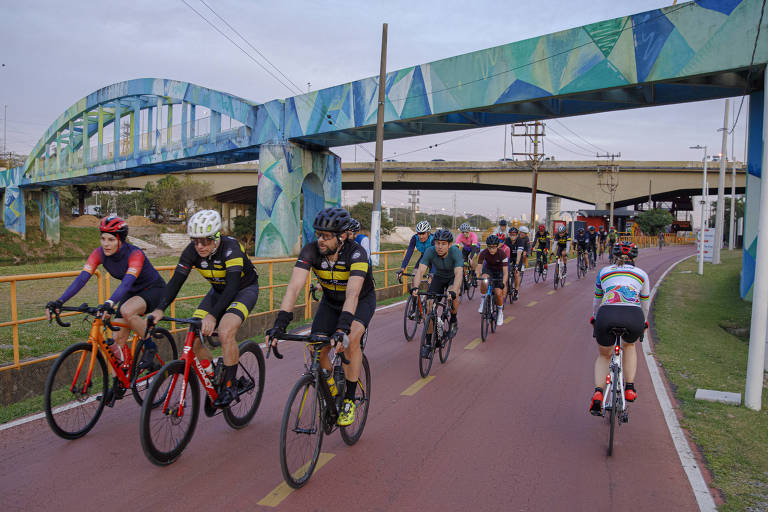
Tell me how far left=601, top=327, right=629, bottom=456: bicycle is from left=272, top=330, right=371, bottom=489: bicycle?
2.48 m

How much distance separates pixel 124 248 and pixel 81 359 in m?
1.23

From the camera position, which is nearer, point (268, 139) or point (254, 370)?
point (254, 370)

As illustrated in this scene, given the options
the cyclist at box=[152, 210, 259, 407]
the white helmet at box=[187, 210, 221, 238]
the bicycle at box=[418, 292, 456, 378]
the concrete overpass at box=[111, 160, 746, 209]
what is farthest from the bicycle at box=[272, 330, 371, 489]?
the concrete overpass at box=[111, 160, 746, 209]

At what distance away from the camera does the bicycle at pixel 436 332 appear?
7.82 m

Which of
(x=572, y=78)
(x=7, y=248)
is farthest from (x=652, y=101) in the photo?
(x=7, y=248)

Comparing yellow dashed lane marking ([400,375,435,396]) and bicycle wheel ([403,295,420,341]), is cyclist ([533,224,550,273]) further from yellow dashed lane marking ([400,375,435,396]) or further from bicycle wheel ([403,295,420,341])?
yellow dashed lane marking ([400,375,435,396])

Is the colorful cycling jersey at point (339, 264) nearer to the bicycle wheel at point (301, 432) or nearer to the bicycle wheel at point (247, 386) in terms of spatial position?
the bicycle wheel at point (301, 432)

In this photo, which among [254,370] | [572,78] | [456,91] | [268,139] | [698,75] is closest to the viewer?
[254,370]

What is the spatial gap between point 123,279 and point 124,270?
28 centimetres

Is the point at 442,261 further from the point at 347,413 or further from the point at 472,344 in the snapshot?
the point at 347,413

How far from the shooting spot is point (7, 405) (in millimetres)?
6164

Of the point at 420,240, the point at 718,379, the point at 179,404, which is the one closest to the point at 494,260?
the point at 420,240

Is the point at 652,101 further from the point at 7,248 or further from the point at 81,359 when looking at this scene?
the point at 7,248

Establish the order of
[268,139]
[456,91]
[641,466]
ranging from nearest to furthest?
[641,466]
[456,91]
[268,139]
